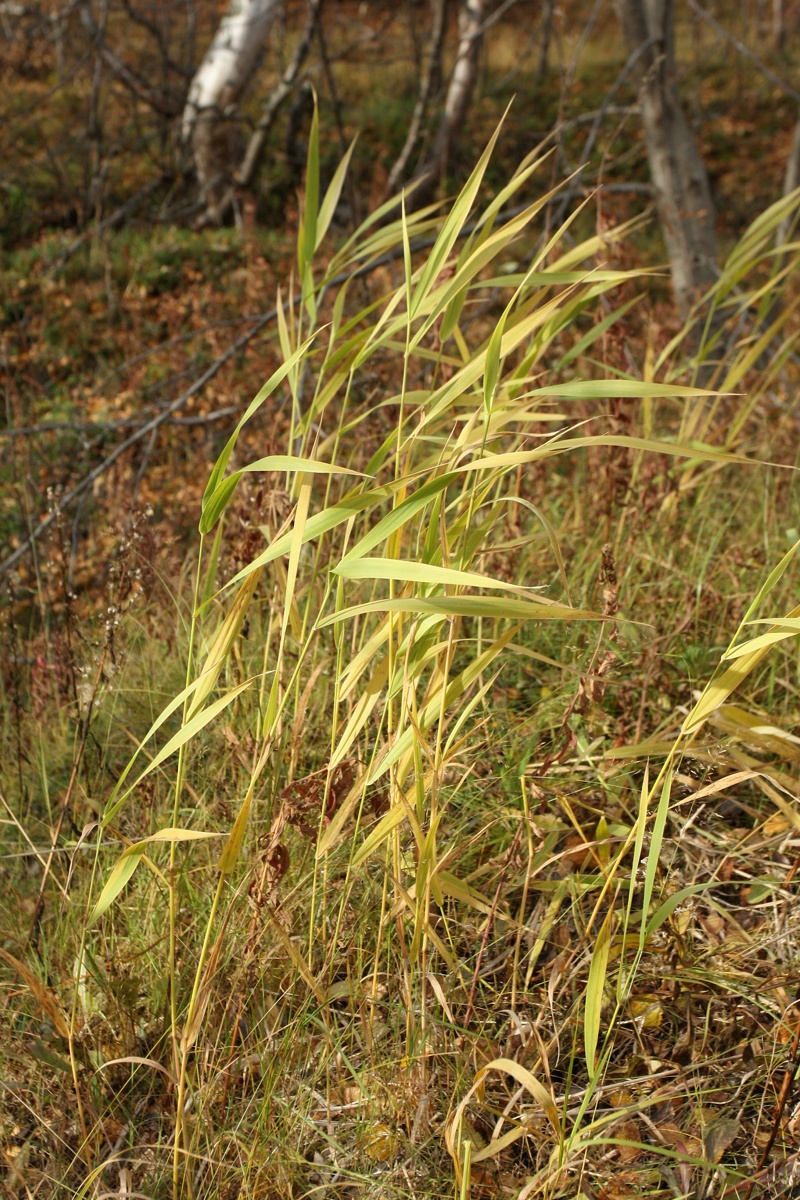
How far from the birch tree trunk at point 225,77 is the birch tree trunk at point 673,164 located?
4491 millimetres

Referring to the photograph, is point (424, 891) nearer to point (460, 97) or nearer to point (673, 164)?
point (673, 164)

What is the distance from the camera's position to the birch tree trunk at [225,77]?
24.2 ft

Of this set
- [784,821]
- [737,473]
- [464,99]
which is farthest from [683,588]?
[464,99]

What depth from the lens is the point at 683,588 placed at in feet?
7.22

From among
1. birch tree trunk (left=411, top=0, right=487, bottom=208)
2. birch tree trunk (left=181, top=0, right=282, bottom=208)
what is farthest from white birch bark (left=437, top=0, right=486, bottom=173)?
birch tree trunk (left=181, top=0, right=282, bottom=208)

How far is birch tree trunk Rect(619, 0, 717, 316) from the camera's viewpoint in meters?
3.68

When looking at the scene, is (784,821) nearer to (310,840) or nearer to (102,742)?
(310,840)

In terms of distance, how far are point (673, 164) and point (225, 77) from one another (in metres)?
4.84

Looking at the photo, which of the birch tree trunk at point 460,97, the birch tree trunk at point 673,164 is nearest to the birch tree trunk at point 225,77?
the birch tree trunk at point 460,97

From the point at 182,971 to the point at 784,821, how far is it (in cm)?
106

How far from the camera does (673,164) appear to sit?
12.5 feet

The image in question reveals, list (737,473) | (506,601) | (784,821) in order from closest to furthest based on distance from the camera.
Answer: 1. (506,601)
2. (784,821)
3. (737,473)

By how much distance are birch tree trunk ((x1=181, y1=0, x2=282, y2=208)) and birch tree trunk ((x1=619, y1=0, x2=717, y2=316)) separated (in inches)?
177

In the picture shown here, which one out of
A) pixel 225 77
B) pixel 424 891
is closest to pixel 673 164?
pixel 424 891
